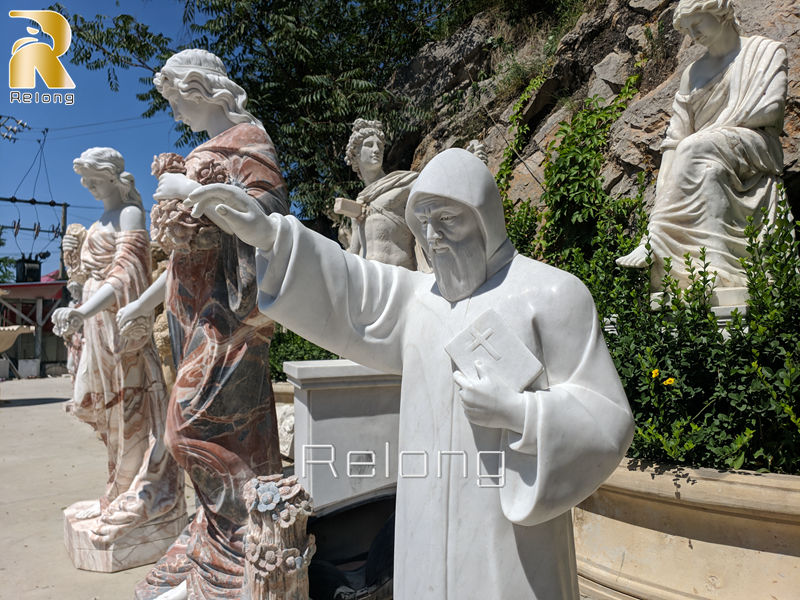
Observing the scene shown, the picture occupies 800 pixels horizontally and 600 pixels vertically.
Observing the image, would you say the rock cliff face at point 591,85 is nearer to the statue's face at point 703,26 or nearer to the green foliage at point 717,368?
the statue's face at point 703,26

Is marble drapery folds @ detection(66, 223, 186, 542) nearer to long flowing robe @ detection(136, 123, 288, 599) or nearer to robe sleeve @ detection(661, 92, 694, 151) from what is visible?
long flowing robe @ detection(136, 123, 288, 599)

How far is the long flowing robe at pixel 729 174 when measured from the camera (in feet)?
12.8

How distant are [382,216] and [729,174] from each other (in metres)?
2.60

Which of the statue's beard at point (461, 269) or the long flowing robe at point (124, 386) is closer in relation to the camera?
the statue's beard at point (461, 269)

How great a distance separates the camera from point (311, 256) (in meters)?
1.55

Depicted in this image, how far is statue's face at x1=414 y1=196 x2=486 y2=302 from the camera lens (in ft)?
4.99

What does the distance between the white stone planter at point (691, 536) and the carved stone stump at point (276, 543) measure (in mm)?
1735

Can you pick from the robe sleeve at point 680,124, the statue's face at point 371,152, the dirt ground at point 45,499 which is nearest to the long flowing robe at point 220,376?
the dirt ground at point 45,499

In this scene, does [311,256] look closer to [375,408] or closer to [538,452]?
[538,452]

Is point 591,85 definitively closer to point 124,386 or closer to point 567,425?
point 124,386

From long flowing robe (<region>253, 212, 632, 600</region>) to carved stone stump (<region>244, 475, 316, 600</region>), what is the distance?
55cm

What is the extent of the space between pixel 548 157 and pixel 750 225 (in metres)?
3.23

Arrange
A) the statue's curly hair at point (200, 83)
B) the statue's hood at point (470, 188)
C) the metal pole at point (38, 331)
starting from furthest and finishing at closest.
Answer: the metal pole at point (38, 331) < the statue's curly hair at point (200, 83) < the statue's hood at point (470, 188)

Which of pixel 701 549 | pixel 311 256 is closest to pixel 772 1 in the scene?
pixel 701 549
